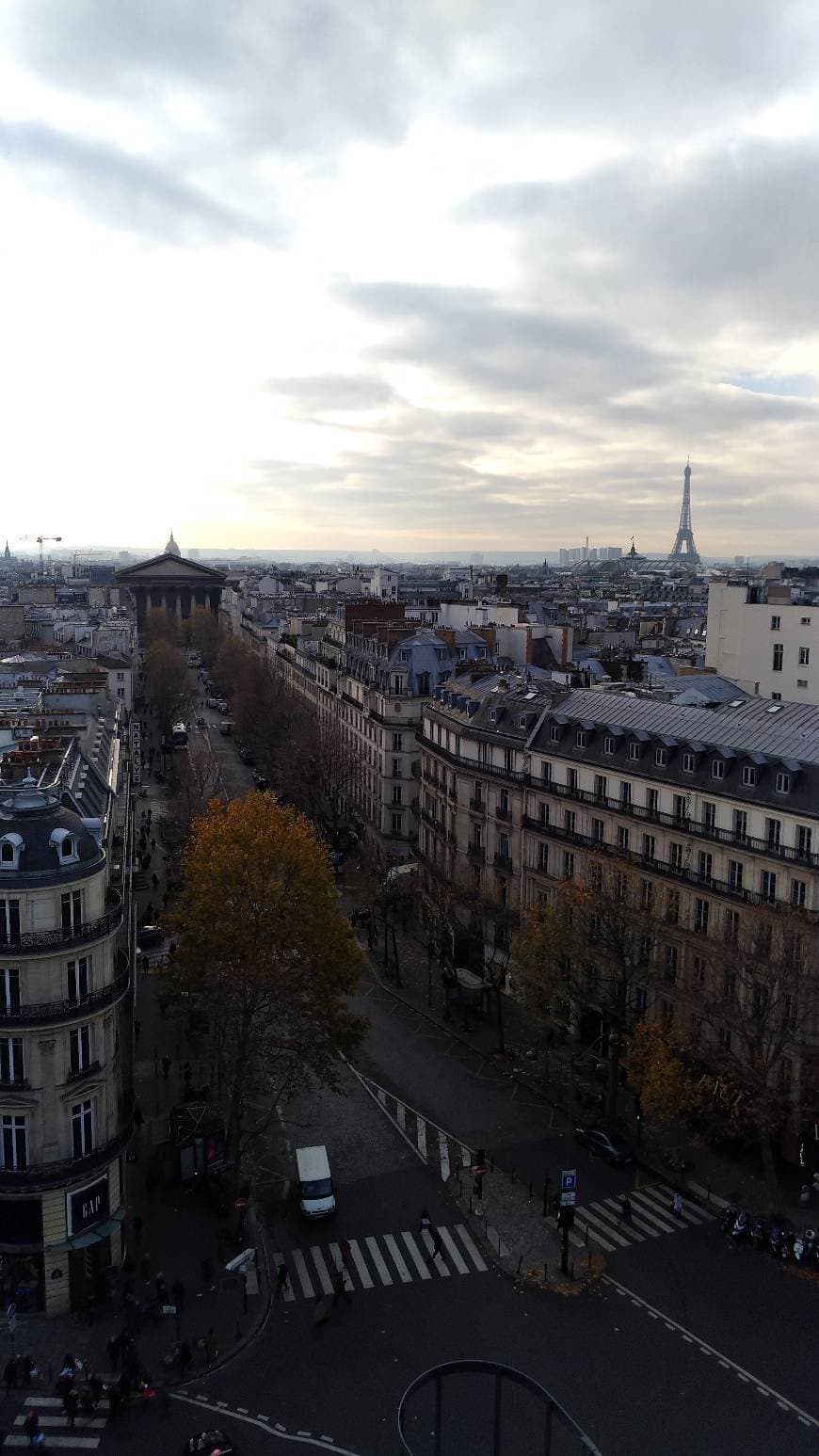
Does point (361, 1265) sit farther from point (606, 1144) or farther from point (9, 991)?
point (9, 991)

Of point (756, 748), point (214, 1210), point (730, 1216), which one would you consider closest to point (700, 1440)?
point (730, 1216)

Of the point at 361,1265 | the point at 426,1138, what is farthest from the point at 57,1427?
the point at 426,1138

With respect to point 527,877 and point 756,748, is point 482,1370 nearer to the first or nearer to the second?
point 756,748

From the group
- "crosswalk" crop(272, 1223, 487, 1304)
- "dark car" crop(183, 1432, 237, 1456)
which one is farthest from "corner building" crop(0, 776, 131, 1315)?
"dark car" crop(183, 1432, 237, 1456)

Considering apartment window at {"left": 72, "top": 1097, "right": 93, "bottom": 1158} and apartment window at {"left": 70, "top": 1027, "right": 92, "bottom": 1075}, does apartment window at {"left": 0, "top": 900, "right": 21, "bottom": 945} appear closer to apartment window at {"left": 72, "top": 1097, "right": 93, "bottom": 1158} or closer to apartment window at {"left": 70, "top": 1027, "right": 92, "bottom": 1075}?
apartment window at {"left": 70, "top": 1027, "right": 92, "bottom": 1075}

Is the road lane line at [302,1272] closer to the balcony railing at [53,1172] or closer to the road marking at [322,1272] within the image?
the road marking at [322,1272]

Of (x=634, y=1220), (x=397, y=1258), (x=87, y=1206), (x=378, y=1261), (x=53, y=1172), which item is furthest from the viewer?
(x=634, y=1220)
